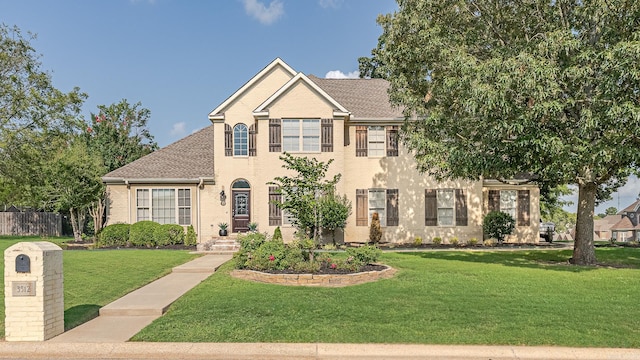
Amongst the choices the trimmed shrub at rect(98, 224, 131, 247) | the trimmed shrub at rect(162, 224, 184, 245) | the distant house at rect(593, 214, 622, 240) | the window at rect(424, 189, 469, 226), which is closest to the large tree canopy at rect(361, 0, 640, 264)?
the window at rect(424, 189, 469, 226)

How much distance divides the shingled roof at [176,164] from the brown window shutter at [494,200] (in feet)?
45.0

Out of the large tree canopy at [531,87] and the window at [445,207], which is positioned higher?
the large tree canopy at [531,87]

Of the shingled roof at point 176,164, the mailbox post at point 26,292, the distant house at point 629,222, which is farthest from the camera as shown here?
the distant house at point 629,222

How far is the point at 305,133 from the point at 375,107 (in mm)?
4231

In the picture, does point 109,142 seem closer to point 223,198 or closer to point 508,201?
point 223,198

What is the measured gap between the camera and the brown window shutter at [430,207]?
20.4 metres

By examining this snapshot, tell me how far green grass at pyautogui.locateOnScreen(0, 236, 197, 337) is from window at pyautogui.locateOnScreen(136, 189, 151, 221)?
4577 mm

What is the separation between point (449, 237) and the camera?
20.4m

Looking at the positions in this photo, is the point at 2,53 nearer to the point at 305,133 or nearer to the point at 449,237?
the point at 305,133

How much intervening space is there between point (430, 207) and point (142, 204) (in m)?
14.0

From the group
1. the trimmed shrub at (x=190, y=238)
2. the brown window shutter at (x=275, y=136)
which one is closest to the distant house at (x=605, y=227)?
the brown window shutter at (x=275, y=136)

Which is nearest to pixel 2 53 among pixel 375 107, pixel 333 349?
pixel 375 107

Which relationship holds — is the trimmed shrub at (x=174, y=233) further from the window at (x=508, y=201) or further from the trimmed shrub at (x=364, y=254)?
the window at (x=508, y=201)

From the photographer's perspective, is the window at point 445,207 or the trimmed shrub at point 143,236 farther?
the window at point 445,207
